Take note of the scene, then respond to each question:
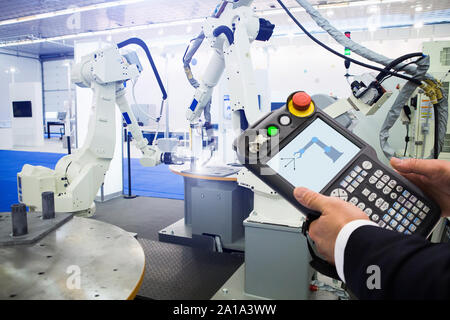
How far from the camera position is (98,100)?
308cm

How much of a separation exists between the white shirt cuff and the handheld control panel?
0.39ft

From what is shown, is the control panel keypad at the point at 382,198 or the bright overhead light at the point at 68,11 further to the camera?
the bright overhead light at the point at 68,11

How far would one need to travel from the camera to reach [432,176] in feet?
2.75

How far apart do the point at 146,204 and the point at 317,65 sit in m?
5.94

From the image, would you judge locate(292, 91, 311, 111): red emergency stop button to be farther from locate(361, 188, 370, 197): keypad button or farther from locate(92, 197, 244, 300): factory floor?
locate(92, 197, 244, 300): factory floor

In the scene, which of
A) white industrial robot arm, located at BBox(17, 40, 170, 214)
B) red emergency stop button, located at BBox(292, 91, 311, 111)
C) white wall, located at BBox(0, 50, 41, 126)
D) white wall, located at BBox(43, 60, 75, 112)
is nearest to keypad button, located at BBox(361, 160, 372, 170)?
red emergency stop button, located at BBox(292, 91, 311, 111)

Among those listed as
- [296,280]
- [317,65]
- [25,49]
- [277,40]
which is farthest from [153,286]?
[25,49]

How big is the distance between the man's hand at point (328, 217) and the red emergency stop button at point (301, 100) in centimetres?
27

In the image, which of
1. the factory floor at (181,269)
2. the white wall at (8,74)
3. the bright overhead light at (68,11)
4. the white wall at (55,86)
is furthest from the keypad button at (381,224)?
the white wall at (55,86)

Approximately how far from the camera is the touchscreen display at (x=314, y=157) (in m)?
0.83

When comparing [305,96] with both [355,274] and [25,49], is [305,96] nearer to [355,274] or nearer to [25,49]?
[355,274]

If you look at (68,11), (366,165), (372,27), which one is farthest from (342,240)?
(372,27)

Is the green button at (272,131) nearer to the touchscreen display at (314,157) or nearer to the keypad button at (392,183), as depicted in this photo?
the touchscreen display at (314,157)

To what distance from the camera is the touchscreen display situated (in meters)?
0.83
